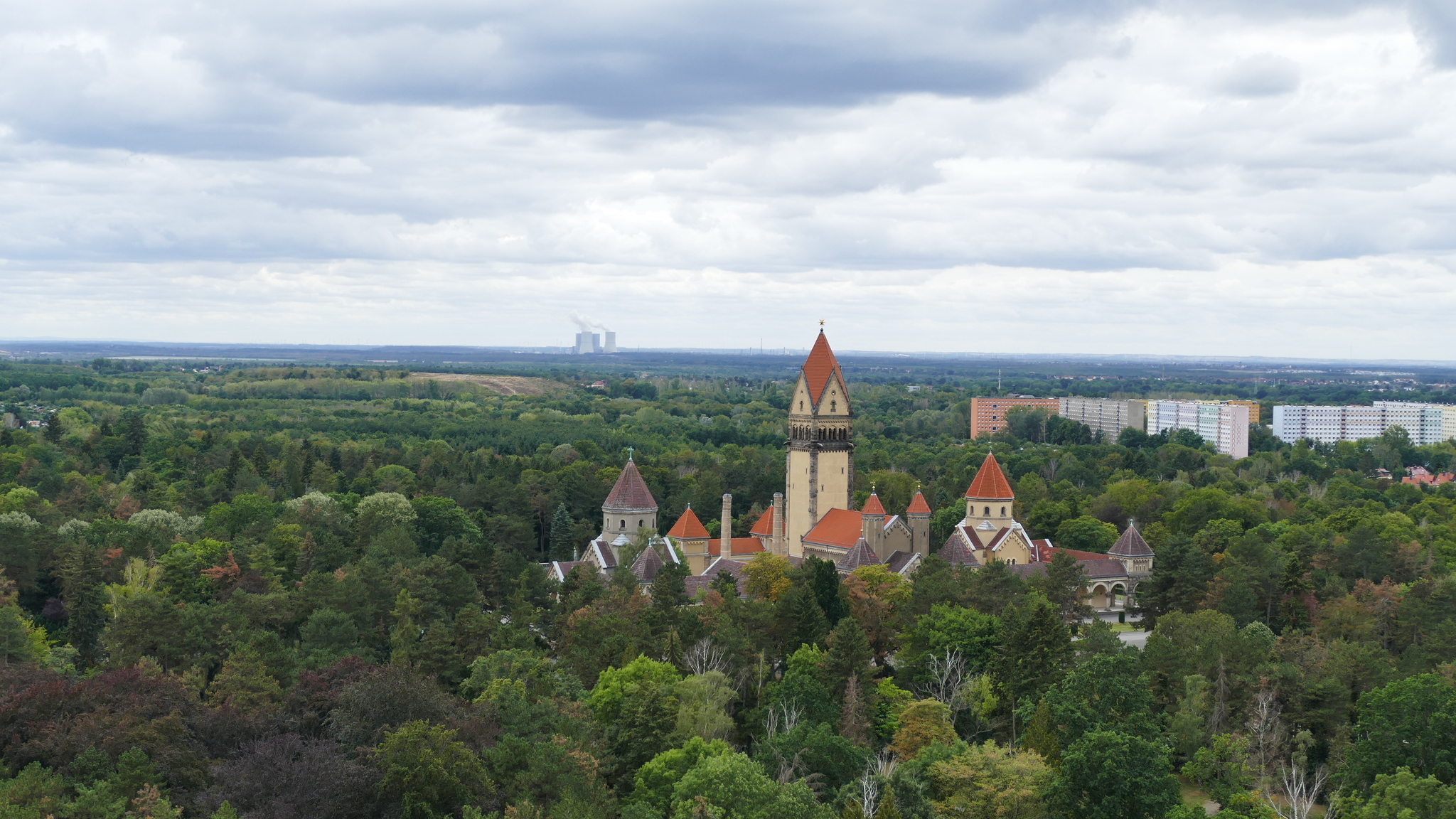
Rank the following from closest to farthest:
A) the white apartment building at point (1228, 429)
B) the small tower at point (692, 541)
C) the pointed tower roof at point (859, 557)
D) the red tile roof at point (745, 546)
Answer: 1. the pointed tower roof at point (859, 557)
2. the small tower at point (692, 541)
3. the red tile roof at point (745, 546)
4. the white apartment building at point (1228, 429)

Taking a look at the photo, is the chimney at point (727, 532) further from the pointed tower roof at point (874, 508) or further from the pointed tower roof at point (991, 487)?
the pointed tower roof at point (991, 487)

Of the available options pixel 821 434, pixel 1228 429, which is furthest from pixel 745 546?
pixel 1228 429

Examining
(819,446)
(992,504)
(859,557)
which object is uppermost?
(819,446)

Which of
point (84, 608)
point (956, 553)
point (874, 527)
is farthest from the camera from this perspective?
point (874, 527)

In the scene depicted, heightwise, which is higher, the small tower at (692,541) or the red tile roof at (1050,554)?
the small tower at (692,541)

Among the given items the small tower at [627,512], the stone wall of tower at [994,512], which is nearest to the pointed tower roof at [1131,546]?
the stone wall of tower at [994,512]

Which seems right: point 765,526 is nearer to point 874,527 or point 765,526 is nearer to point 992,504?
point 874,527
